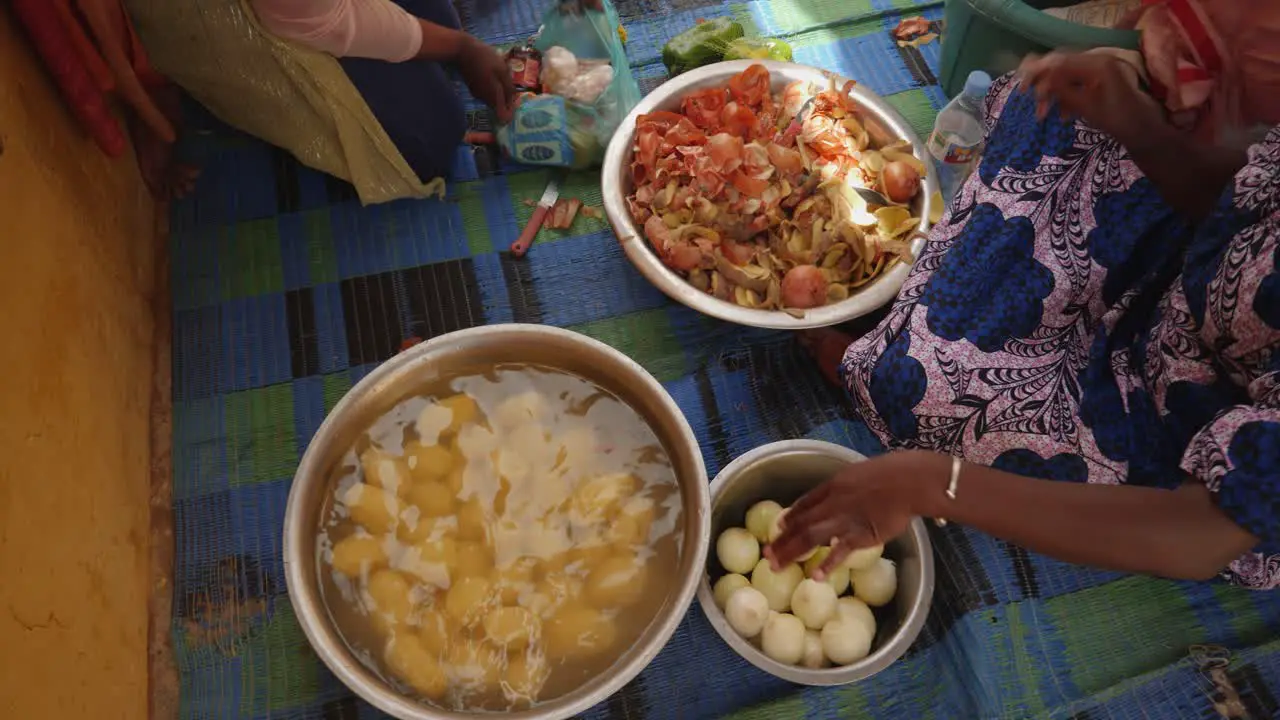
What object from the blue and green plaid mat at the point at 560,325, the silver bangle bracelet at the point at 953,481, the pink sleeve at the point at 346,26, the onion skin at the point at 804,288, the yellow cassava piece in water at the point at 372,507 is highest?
the pink sleeve at the point at 346,26

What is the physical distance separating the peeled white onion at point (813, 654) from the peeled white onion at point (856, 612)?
6 cm

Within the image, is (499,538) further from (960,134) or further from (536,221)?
(960,134)

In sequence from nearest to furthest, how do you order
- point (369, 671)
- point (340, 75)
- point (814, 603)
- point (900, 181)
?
point (369, 671) → point (814, 603) → point (340, 75) → point (900, 181)

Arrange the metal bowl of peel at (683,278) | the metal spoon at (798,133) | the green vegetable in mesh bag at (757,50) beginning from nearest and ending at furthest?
the metal bowl of peel at (683,278), the metal spoon at (798,133), the green vegetable in mesh bag at (757,50)

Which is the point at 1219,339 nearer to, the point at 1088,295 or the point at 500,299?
the point at 1088,295

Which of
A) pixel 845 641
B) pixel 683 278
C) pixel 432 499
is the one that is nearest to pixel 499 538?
pixel 432 499

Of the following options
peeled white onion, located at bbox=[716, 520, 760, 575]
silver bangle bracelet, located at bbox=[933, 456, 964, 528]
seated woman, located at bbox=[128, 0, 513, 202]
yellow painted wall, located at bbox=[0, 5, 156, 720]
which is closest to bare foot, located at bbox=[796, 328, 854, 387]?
peeled white onion, located at bbox=[716, 520, 760, 575]

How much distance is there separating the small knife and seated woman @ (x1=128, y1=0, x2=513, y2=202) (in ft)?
0.71

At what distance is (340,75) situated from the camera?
68.9 inches

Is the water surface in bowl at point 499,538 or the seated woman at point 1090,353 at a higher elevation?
the seated woman at point 1090,353

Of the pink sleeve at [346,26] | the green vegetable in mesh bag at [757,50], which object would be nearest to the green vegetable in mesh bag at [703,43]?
the green vegetable in mesh bag at [757,50]

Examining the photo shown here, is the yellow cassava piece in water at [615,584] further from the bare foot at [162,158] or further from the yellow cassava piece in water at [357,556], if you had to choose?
the bare foot at [162,158]

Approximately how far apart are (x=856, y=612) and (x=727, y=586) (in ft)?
0.75

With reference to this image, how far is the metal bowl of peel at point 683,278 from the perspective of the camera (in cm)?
173
